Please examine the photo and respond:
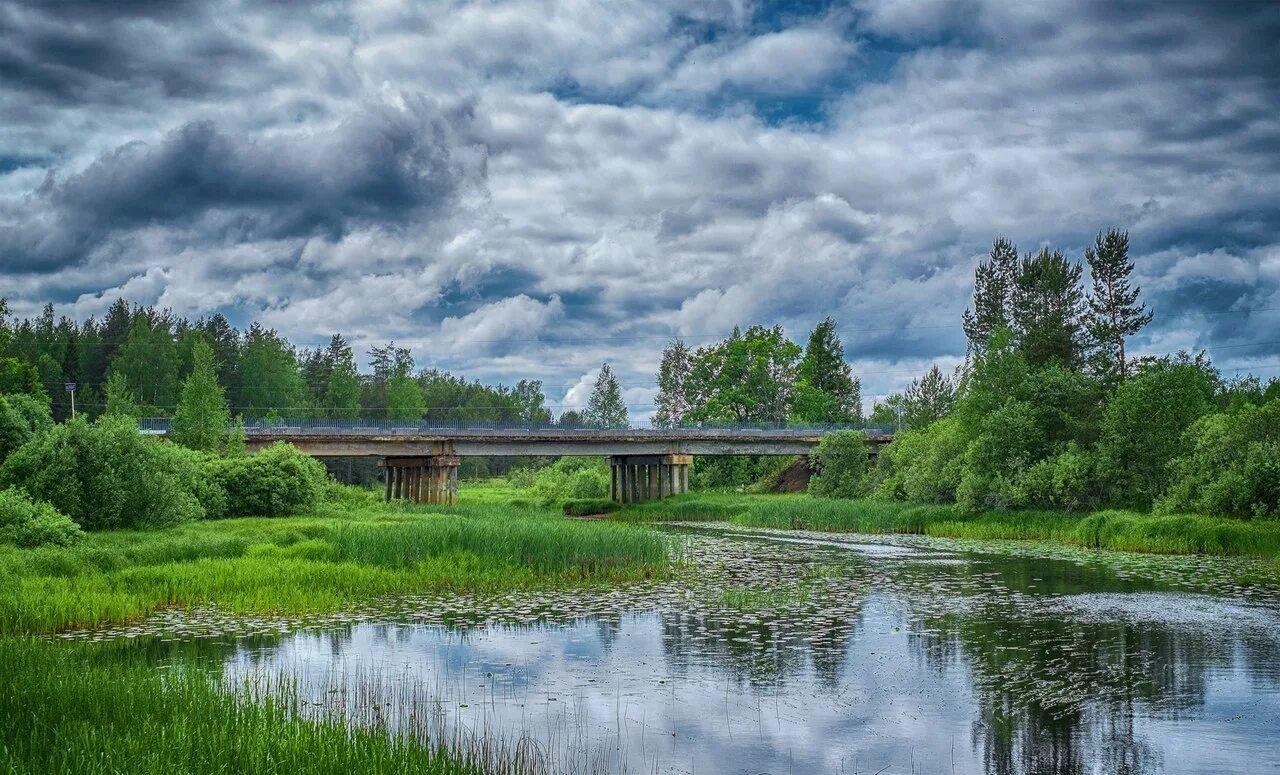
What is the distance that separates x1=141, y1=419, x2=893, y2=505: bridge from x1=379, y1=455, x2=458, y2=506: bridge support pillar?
80 mm

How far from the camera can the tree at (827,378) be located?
136 m

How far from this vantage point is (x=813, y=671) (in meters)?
20.3

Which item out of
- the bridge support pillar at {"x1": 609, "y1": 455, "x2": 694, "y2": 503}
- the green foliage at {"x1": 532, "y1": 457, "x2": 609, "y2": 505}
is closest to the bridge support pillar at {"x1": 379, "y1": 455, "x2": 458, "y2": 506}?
the green foliage at {"x1": 532, "y1": 457, "x2": 609, "y2": 505}

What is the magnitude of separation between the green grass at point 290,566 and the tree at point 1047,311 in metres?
41.7

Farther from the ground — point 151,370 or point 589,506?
point 151,370

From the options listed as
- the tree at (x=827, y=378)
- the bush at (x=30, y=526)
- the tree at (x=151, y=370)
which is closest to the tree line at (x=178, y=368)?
the tree at (x=151, y=370)

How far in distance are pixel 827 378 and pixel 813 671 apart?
404 feet

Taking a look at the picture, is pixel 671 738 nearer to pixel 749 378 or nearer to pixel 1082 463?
pixel 1082 463

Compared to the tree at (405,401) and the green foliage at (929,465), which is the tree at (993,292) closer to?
the green foliage at (929,465)

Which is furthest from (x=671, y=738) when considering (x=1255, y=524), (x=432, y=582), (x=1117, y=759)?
(x=1255, y=524)

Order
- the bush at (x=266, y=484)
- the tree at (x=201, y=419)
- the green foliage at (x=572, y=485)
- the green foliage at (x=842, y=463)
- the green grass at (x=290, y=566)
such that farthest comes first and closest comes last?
the green foliage at (x=572, y=485)
the green foliage at (x=842, y=463)
the tree at (x=201, y=419)
the bush at (x=266, y=484)
the green grass at (x=290, y=566)

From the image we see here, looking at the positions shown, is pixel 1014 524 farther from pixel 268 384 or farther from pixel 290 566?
pixel 268 384

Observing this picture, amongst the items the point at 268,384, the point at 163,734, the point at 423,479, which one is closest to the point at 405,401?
the point at 268,384

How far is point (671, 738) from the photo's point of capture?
1574cm
